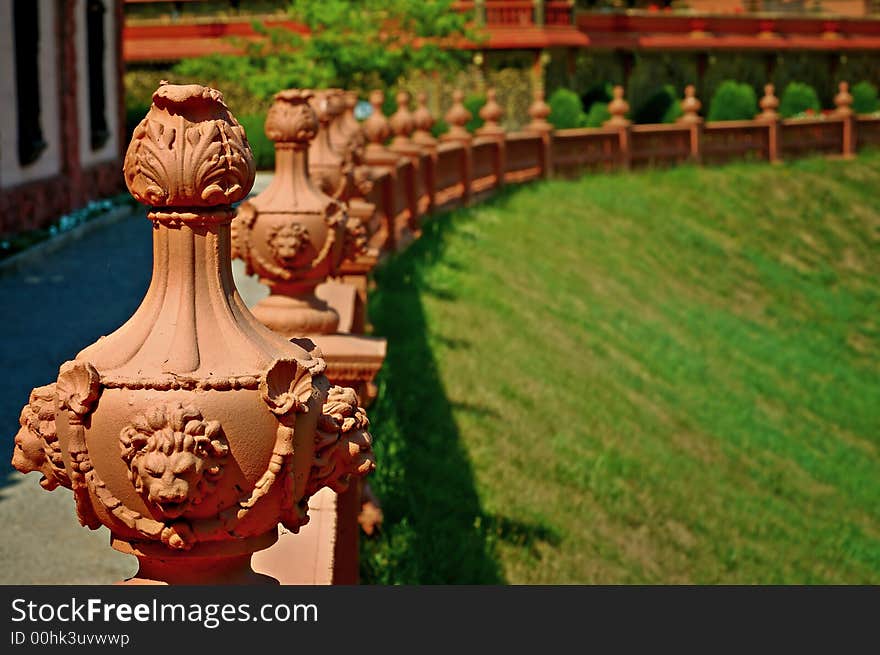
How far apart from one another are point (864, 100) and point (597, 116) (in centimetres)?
1181

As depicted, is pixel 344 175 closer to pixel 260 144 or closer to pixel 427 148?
pixel 427 148

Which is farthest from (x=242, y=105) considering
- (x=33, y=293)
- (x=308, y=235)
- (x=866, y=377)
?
(x=308, y=235)

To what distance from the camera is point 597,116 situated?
120 feet

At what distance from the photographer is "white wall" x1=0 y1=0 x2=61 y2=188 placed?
1758 cm

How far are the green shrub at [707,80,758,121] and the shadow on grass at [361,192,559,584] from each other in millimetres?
27700

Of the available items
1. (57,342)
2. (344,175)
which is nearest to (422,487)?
(344,175)

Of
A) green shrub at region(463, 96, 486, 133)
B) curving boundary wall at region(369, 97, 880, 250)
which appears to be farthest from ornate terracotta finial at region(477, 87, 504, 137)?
green shrub at region(463, 96, 486, 133)

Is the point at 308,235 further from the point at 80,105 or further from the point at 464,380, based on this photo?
the point at 80,105

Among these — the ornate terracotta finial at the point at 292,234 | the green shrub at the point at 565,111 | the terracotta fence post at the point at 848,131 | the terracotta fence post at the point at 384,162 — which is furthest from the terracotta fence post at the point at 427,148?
the terracotta fence post at the point at 848,131

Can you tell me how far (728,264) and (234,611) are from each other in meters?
24.5

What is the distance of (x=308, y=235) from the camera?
575cm

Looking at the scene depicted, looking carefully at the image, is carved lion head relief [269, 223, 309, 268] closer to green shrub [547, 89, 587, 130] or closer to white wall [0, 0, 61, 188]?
white wall [0, 0, 61, 188]

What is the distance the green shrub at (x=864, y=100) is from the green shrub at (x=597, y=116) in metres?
10.9

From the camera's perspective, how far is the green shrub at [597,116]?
3638cm
